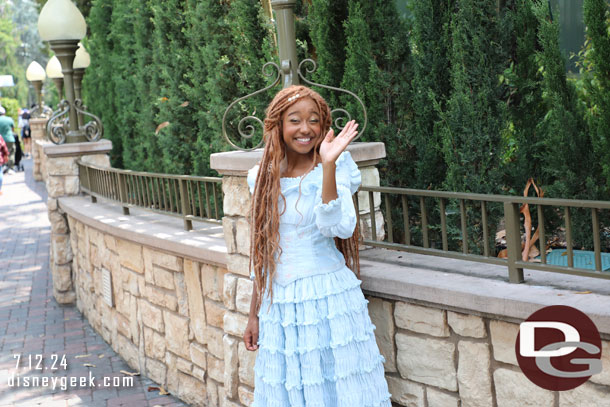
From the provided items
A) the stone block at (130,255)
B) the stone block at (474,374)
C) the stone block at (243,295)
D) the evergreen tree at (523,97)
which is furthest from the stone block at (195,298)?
the stone block at (474,374)

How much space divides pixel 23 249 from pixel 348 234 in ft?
33.5

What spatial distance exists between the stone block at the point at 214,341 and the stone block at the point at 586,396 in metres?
2.62

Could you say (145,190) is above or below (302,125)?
below

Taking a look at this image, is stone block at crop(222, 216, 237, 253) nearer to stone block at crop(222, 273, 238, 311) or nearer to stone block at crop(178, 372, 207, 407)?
stone block at crop(222, 273, 238, 311)

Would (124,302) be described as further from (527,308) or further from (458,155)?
(527,308)

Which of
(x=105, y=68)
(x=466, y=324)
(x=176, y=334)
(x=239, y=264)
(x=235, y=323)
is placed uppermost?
(x=105, y=68)

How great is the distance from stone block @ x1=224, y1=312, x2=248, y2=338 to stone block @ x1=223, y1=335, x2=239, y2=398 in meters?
0.06

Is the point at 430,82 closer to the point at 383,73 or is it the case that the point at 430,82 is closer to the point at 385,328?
the point at 383,73

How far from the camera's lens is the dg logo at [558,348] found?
2.61 m

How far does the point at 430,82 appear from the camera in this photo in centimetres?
463

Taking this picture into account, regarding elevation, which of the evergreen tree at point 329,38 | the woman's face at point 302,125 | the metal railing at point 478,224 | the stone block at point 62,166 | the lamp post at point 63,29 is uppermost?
the lamp post at point 63,29

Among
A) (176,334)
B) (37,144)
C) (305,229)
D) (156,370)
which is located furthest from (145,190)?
(37,144)

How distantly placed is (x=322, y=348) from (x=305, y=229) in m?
0.49

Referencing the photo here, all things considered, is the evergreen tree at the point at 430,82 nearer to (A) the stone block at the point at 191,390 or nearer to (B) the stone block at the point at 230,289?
(B) the stone block at the point at 230,289
